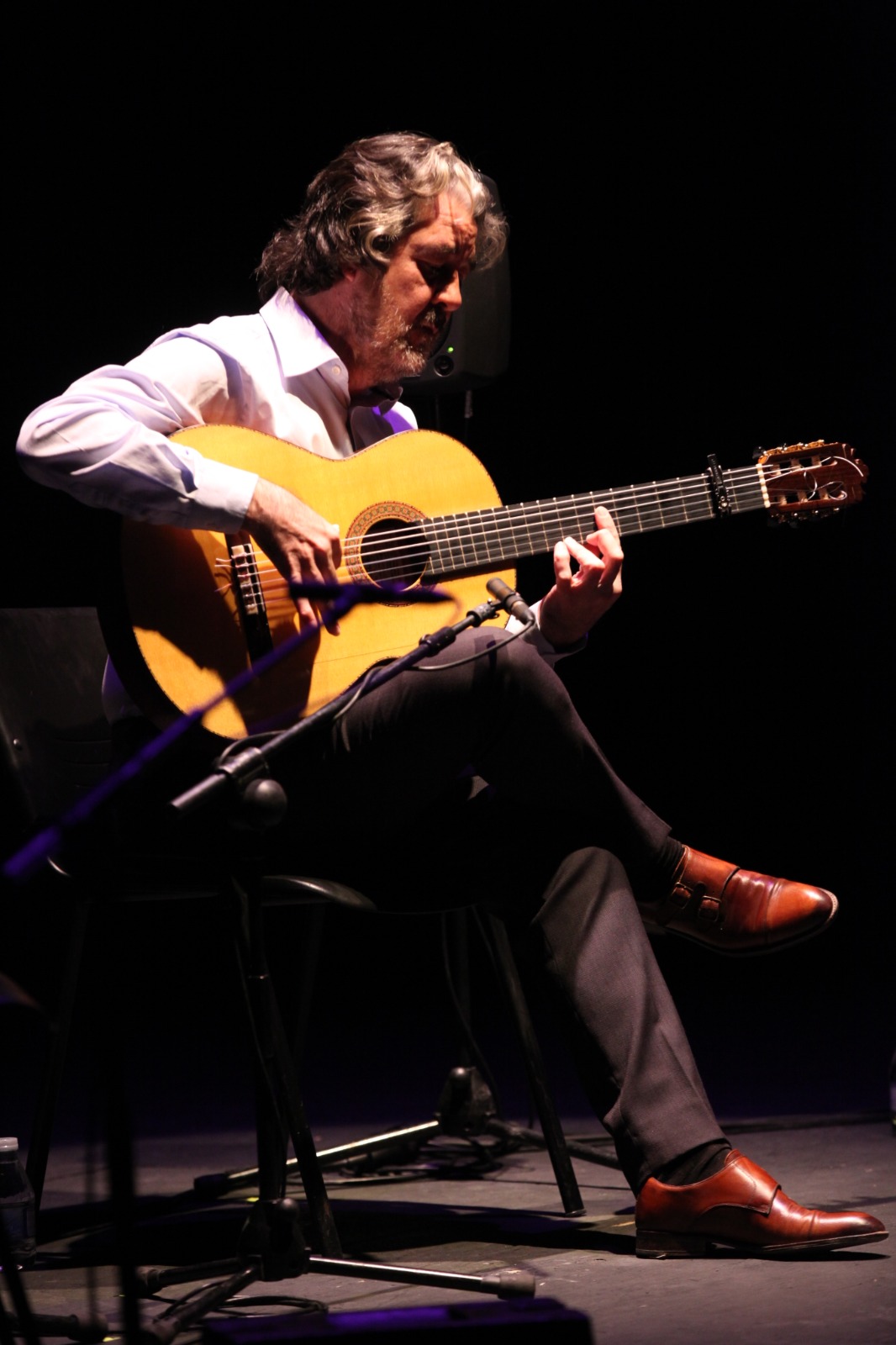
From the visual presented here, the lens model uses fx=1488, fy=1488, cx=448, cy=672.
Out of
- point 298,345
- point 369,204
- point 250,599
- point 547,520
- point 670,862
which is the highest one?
point 369,204

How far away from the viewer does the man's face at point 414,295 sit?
243 centimetres

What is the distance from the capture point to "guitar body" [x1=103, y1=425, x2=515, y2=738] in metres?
2.01

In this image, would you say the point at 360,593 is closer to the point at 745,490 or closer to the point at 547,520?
the point at 547,520

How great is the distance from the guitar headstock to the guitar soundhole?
0.57 metres

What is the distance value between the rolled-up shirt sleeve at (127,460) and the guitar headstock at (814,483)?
2.79 ft

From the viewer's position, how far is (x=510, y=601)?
69.1 inches

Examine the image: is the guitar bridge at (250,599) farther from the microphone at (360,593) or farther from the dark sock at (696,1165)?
the dark sock at (696,1165)

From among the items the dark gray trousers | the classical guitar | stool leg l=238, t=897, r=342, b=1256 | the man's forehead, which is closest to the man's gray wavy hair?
the man's forehead

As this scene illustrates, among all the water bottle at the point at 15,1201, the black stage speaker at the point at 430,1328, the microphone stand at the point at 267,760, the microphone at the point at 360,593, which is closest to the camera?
the black stage speaker at the point at 430,1328

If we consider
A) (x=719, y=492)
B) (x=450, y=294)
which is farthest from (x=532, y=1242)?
(x=450, y=294)

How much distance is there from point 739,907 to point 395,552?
2.35ft

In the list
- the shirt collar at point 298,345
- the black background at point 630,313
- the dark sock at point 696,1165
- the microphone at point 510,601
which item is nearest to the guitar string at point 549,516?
the shirt collar at point 298,345

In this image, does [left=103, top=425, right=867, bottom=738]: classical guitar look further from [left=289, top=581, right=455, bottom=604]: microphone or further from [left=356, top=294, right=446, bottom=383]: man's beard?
[left=289, top=581, right=455, bottom=604]: microphone

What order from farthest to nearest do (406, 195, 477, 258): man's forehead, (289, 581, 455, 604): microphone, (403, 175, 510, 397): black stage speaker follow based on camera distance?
1. (403, 175, 510, 397): black stage speaker
2. (406, 195, 477, 258): man's forehead
3. (289, 581, 455, 604): microphone
